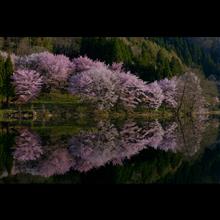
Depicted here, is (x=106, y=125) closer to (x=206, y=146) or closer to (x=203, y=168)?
(x=206, y=146)

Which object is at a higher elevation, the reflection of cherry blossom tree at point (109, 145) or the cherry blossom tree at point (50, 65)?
the cherry blossom tree at point (50, 65)

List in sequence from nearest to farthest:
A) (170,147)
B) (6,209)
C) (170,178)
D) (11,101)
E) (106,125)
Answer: (6,209), (170,178), (170,147), (11,101), (106,125)

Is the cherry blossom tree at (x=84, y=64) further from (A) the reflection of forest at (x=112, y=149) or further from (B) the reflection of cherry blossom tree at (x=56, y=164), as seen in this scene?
(B) the reflection of cherry blossom tree at (x=56, y=164)

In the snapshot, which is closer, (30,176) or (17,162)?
(30,176)

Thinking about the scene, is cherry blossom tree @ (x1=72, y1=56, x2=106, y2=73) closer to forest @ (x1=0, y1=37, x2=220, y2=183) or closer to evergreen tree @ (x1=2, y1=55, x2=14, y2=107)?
forest @ (x1=0, y1=37, x2=220, y2=183)

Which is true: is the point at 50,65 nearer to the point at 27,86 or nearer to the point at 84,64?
the point at 84,64

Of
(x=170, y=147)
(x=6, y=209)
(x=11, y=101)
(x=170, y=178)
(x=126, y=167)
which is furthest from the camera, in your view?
(x=11, y=101)

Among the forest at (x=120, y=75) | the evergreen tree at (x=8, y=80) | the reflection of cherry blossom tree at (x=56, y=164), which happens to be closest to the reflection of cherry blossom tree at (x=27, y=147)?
the reflection of cherry blossom tree at (x=56, y=164)
